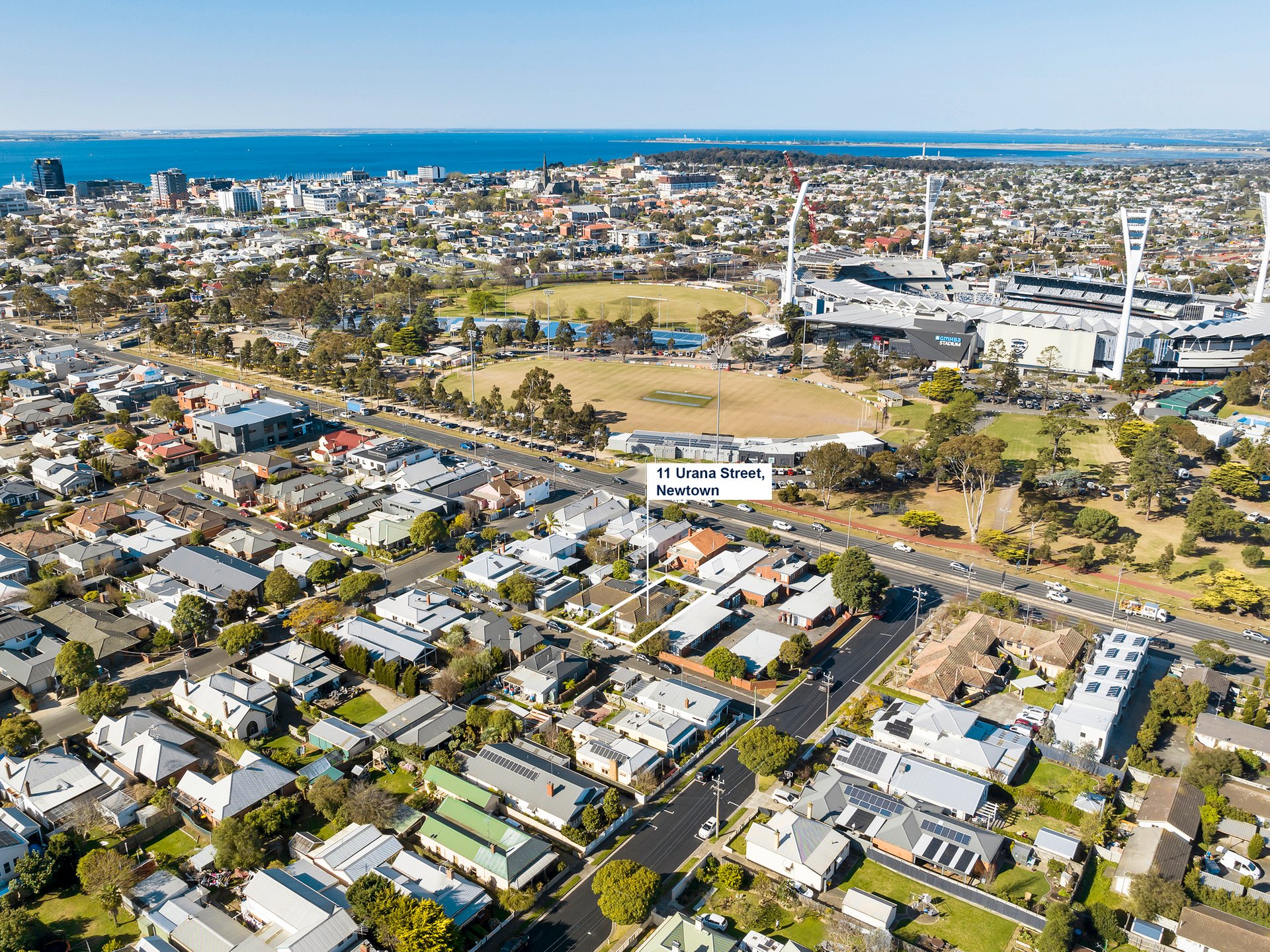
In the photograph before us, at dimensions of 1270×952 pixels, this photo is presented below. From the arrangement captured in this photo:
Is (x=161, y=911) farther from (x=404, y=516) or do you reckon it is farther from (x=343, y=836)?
(x=404, y=516)

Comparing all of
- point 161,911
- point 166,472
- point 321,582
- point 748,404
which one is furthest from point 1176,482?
point 166,472

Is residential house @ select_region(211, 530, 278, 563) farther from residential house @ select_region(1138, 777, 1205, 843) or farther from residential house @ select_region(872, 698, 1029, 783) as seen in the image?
residential house @ select_region(1138, 777, 1205, 843)

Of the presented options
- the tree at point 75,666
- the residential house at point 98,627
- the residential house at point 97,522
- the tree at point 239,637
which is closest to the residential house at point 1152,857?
the tree at point 239,637

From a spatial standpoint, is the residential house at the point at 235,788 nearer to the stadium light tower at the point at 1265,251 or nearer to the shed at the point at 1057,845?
the shed at the point at 1057,845

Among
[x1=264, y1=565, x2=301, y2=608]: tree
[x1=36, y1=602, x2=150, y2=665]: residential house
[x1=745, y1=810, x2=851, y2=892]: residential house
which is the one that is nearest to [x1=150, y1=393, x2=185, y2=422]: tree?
[x1=36, y1=602, x2=150, y2=665]: residential house

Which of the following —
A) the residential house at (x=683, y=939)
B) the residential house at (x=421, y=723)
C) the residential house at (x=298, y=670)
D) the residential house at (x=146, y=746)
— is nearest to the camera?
the residential house at (x=683, y=939)
